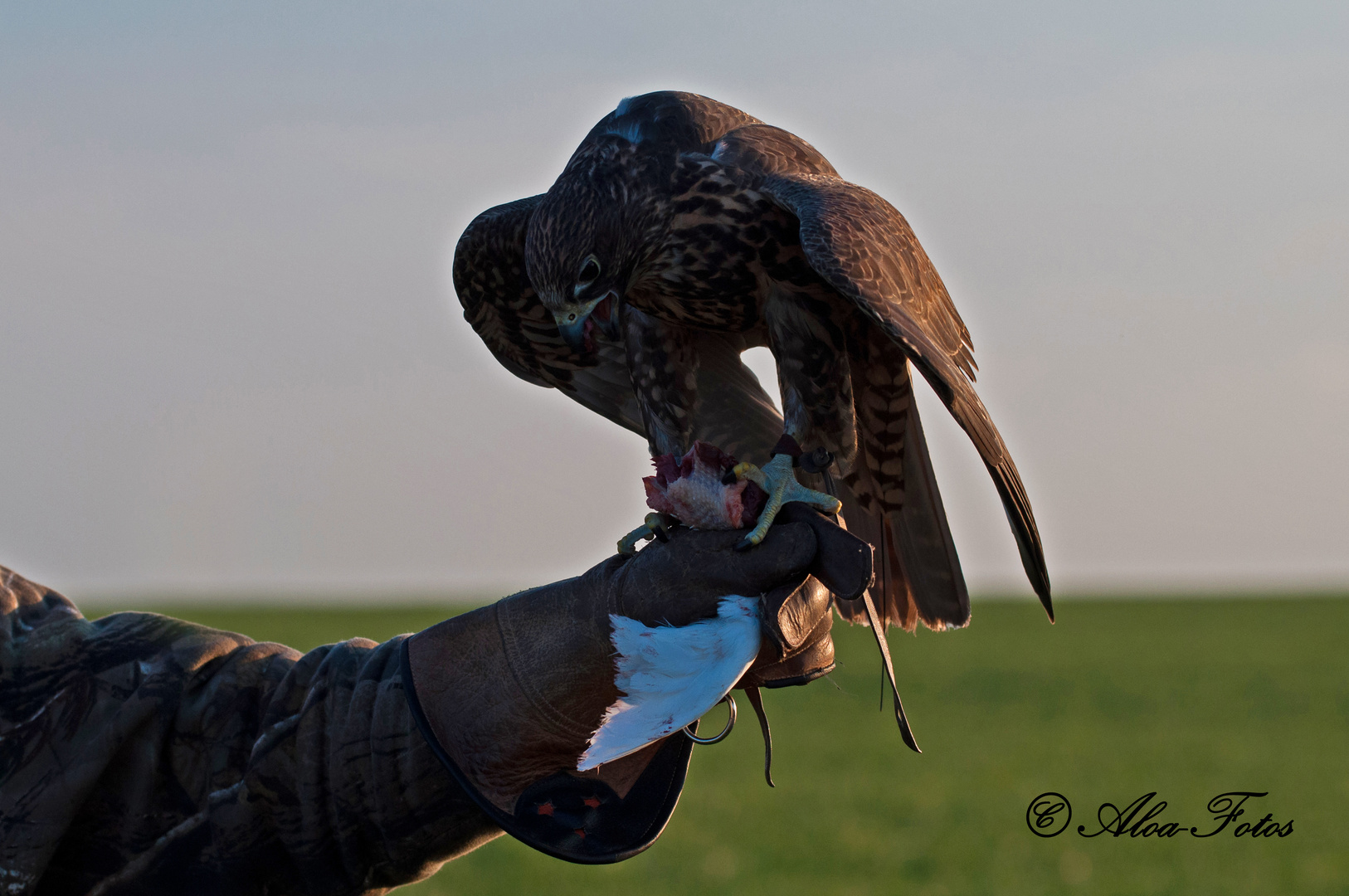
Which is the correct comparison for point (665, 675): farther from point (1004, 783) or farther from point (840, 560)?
point (1004, 783)

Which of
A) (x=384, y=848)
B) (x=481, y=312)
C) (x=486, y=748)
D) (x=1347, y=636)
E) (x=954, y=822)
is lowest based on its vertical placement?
(x=1347, y=636)

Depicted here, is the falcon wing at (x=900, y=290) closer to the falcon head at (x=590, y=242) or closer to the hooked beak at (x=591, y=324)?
the falcon head at (x=590, y=242)

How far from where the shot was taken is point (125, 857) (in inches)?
89.6

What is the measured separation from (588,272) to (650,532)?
81 centimetres

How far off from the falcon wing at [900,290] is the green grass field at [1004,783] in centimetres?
66

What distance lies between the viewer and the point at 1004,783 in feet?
51.5

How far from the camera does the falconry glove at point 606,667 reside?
2.29m

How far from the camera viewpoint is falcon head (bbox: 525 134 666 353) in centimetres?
320

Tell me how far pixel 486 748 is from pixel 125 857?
71cm

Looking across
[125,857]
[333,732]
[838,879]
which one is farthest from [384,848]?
[838,879]

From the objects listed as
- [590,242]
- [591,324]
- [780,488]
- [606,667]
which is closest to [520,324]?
[591,324]

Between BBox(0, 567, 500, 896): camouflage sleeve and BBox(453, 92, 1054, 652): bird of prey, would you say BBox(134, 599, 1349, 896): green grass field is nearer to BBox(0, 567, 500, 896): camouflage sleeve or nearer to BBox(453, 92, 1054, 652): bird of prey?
BBox(453, 92, 1054, 652): bird of prey

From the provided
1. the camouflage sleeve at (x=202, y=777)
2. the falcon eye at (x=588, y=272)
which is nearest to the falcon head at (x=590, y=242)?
the falcon eye at (x=588, y=272)

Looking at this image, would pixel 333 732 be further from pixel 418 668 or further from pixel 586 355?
pixel 586 355
